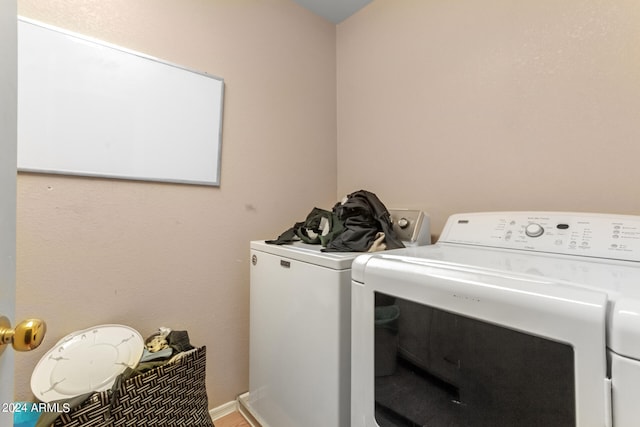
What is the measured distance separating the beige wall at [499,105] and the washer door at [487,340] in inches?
30.4

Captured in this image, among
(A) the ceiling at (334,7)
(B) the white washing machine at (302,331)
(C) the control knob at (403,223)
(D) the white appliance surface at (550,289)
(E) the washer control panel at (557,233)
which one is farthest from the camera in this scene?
(A) the ceiling at (334,7)

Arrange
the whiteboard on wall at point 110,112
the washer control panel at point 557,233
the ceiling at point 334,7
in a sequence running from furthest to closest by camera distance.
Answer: the ceiling at point 334,7 < the whiteboard on wall at point 110,112 < the washer control panel at point 557,233

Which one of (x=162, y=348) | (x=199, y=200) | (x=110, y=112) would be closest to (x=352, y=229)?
(x=199, y=200)

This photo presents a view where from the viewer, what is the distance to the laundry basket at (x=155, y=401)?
0.85 meters

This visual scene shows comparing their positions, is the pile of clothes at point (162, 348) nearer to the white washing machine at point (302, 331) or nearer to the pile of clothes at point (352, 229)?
the white washing machine at point (302, 331)

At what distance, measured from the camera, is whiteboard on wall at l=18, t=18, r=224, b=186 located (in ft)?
3.33

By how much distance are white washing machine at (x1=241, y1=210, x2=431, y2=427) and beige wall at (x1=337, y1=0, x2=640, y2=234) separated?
332mm

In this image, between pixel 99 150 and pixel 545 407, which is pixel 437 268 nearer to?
pixel 545 407

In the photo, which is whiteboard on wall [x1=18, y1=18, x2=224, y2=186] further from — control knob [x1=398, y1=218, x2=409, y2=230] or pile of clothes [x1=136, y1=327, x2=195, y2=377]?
control knob [x1=398, y1=218, x2=409, y2=230]

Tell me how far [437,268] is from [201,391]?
1.08m

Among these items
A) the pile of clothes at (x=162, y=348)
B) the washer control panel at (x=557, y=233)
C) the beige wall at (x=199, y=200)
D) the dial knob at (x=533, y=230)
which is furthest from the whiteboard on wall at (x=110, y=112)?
the dial knob at (x=533, y=230)

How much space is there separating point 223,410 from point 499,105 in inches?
79.3

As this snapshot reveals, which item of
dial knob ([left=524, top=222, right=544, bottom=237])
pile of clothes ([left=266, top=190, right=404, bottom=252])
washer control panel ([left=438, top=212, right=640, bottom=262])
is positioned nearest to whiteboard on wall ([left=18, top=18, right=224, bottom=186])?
pile of clothes ([left=266, top=190, right=404, bottom=252])

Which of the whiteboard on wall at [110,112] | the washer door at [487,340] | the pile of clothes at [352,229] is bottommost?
the washer door at [487,340]
